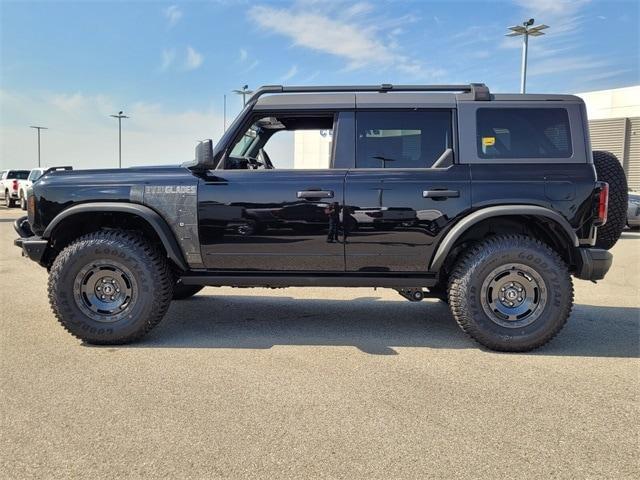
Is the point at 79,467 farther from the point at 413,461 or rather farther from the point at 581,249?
the point at 581,249

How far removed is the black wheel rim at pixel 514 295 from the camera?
4.12 m

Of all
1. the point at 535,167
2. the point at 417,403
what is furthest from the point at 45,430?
the point at 535,167

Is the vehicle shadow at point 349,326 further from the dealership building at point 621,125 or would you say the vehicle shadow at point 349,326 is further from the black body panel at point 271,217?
the dealership building at point 621,125

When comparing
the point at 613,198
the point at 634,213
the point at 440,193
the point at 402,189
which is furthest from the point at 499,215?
the point at 634,213

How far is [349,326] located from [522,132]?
89.2 inches

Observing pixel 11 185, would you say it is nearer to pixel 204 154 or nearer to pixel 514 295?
pixel 204 154

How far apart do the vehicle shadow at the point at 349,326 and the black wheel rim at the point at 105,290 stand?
0.34 metres

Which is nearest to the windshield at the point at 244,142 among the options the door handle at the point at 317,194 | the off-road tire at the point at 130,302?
the door handle at the point at 317,194

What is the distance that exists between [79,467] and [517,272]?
3.30 meters

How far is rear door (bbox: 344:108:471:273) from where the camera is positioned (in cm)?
411

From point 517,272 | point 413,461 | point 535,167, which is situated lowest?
point 413,461

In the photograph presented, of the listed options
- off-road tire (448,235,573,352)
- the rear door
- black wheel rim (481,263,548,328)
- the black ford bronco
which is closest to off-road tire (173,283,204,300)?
the black ford bronco

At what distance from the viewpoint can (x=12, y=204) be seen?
2430cm

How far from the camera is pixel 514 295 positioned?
13.7 ft
